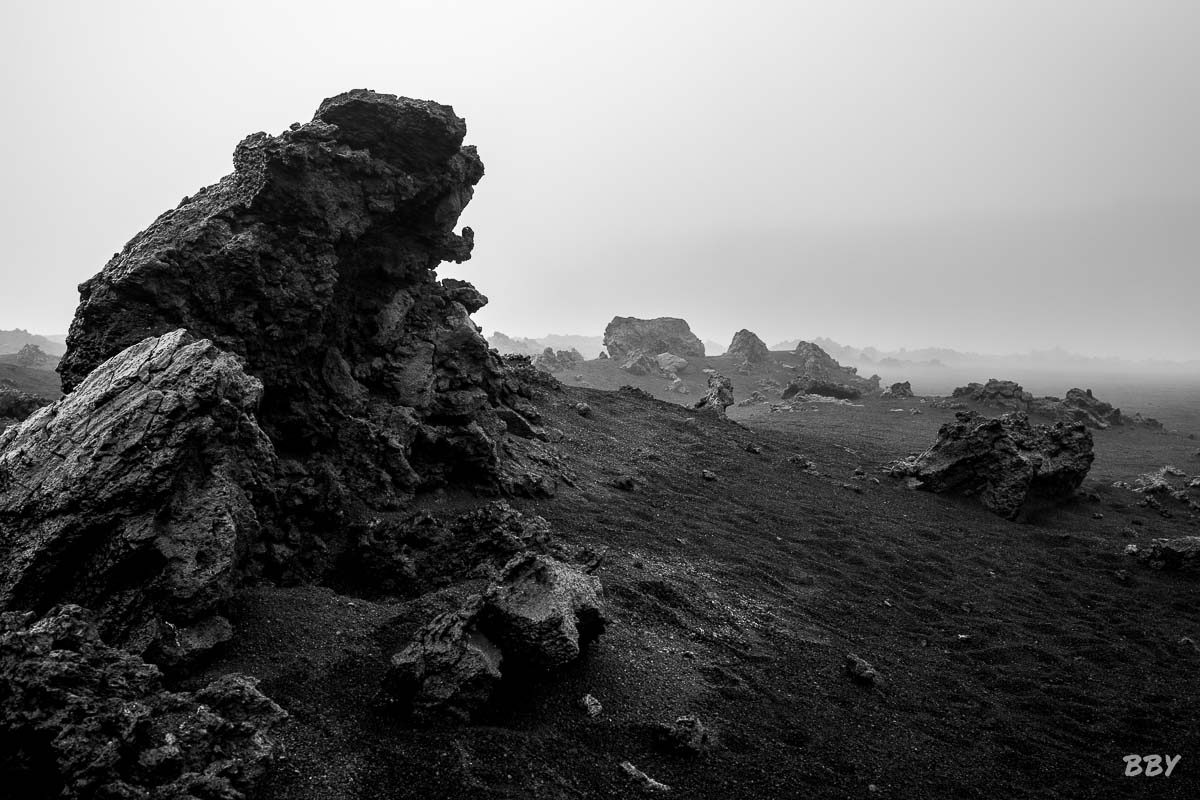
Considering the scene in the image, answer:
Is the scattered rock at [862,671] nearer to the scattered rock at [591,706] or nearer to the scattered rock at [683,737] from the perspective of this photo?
the scattered rock at [683,737]

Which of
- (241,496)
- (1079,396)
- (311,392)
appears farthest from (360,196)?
(1079,396)

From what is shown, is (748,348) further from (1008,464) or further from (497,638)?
(497,638)

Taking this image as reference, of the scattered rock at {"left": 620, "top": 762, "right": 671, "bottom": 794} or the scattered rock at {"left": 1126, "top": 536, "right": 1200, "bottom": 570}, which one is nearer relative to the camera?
the scattered rock at {"left": 620, "top": 762, "right": 671, "bottom": 794}

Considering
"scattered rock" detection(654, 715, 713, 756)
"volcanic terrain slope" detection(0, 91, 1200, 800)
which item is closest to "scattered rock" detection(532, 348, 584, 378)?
"volcanic terrain slope" detection(0, 91, 1200, 800)

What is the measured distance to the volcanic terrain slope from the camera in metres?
6.56

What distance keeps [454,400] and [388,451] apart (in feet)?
11.3

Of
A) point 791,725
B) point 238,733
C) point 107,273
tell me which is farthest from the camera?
point 107,273

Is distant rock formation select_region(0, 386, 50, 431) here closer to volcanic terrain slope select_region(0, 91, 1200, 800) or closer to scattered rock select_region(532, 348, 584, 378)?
volcanic terrain slope select_region(0, 91, 1200, 800)

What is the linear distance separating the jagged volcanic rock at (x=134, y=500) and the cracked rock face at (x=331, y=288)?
8.97 feet

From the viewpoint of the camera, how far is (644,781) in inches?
267

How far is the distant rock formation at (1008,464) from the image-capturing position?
67.9 ft

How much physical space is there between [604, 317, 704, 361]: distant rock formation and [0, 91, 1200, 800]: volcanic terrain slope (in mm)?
61952

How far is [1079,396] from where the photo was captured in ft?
161

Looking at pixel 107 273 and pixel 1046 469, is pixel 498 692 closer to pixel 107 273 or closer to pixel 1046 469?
pixel 107 273
